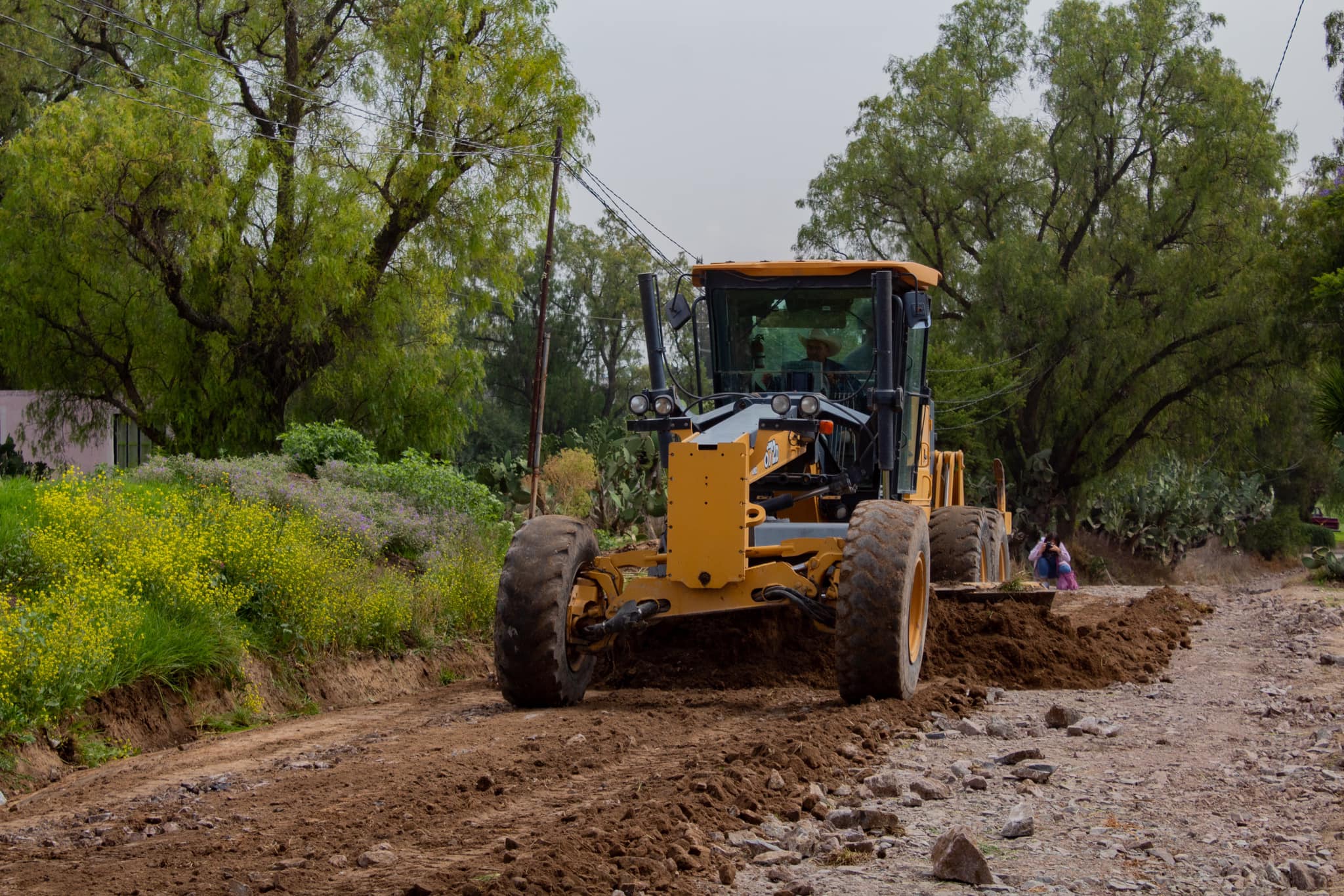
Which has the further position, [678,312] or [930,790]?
[678,312]

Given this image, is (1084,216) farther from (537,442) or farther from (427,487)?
(427,487)

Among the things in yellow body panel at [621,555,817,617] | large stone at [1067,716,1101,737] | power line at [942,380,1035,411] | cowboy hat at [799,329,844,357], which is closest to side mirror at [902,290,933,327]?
cowboy hat at [799,329,844,357]

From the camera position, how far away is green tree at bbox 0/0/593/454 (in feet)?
68.0

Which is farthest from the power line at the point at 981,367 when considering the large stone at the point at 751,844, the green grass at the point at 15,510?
the large stone at the point at 751,844

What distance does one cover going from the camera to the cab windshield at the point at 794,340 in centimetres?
1035

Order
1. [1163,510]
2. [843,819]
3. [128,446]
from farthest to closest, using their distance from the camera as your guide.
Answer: [1163,510] → [128,446] → [843,819]

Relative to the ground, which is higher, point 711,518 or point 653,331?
point 653,331

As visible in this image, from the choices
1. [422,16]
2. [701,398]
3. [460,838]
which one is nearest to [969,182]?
[422,16]

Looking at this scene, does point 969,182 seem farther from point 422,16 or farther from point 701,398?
point 701,398

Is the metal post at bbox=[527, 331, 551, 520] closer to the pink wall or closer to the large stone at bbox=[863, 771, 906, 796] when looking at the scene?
the pink wall

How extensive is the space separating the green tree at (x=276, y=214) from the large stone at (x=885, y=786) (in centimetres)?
1669

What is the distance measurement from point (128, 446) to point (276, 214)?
27.6ft

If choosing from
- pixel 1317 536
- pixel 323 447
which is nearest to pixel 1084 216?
pixel 1317 536

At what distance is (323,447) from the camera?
54.2ft
